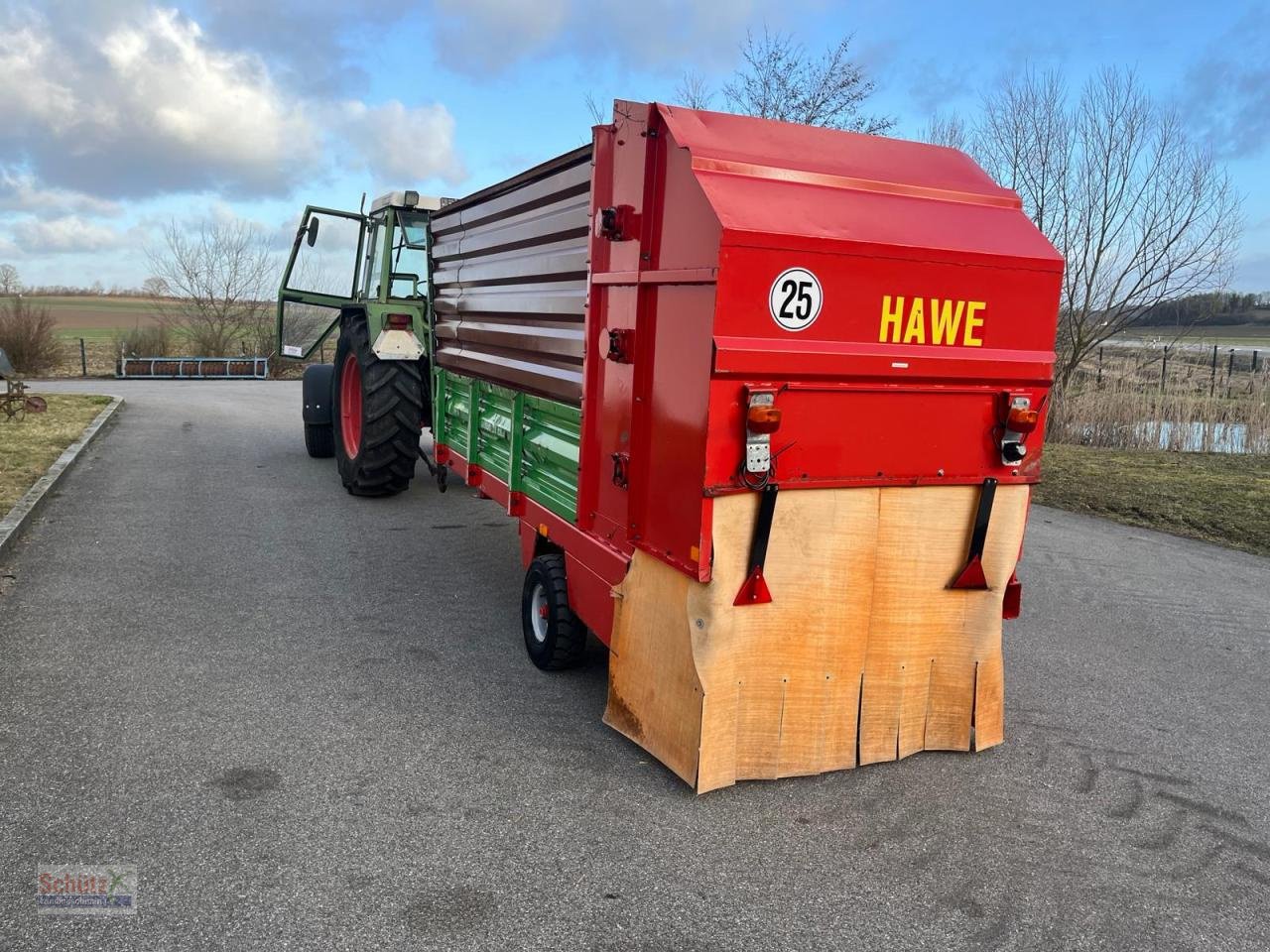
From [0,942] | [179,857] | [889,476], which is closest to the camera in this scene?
[0,942]

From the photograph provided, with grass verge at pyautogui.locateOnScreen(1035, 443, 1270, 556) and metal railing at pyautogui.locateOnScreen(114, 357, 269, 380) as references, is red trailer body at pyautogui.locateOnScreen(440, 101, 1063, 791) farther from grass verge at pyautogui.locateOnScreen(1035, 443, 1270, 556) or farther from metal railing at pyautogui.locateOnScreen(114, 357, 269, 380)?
metal railing at pyautogui.locateOnScreen(114, 357, 269, 380)

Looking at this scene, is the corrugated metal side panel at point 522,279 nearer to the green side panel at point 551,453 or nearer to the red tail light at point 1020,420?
the green side panel at point 551,453

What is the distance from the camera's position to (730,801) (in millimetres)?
3273

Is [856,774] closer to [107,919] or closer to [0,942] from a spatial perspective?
[107,919]

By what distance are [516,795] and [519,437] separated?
7.00 ft

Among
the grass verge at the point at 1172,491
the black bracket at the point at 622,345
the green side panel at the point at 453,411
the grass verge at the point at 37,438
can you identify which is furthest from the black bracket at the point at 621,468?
the grass verge at the point at 1172,491

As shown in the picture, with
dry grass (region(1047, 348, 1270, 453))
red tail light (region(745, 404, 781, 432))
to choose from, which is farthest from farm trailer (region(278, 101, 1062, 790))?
dry grass (region(1047, 348, 1270, 453))

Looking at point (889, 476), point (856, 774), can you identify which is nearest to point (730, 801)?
point (856, 774)

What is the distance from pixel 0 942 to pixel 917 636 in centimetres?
304

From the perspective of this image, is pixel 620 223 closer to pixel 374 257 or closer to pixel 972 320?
pixel 972 320

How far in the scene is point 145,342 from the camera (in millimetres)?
24812

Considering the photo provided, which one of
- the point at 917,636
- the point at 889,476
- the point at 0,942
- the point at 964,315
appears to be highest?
the point at 964,315

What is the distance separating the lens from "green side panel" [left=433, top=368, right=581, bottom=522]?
14.2 feet

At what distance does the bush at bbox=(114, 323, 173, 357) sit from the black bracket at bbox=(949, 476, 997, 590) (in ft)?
83.2
